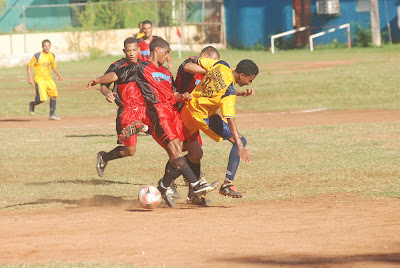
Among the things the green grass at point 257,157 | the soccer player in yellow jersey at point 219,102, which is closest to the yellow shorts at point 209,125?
the soccer player in yellow jersey at point 219,102

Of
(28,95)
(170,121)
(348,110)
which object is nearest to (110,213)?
(170,121)

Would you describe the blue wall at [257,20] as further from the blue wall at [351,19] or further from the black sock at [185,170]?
the black sock at [185,170]

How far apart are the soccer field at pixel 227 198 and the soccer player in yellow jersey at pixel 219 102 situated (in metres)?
0.95

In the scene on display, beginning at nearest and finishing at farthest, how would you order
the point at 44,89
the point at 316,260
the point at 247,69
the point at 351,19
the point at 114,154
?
the point at 316,260
the point at 247,69
the point at 114,154
the point at 44,89
the point at 351,19

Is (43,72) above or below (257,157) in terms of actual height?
above

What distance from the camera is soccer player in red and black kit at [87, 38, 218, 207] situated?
937cm

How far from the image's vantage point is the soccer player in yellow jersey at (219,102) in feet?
30.0

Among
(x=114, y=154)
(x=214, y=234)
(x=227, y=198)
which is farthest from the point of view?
(x=114, y=154)

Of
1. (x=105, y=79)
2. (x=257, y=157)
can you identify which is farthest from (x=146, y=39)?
(x=105, y=79)

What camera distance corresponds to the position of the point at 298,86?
27.7 m

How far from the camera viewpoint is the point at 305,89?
1065 inches

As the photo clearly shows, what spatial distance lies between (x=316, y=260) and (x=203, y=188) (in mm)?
2812

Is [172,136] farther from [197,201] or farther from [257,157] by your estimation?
[257,157]

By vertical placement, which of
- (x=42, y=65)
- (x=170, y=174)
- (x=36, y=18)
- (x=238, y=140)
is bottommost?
(x=170, y=174)
